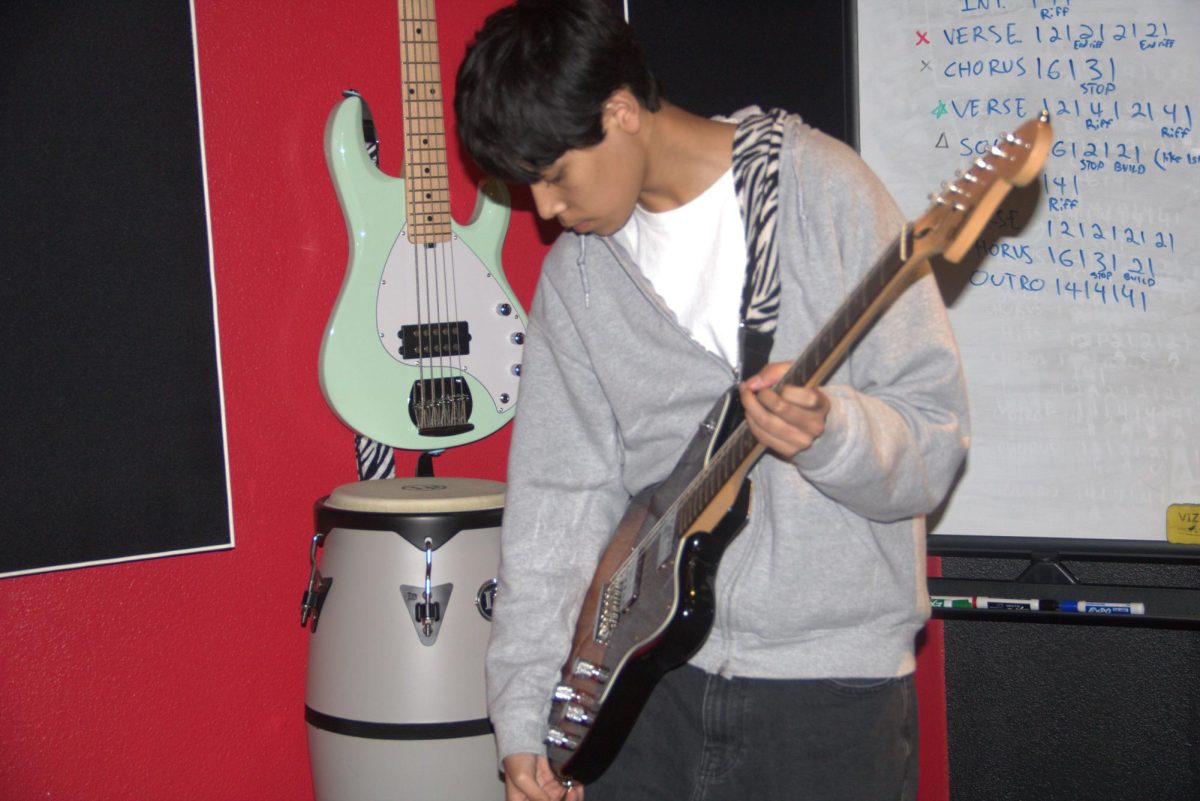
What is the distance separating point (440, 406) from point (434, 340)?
12cm

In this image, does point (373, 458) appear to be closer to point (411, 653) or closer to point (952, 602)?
point (411, 653)

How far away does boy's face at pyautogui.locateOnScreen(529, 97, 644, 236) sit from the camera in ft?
4.14

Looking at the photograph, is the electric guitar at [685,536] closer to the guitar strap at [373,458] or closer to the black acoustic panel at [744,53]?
the guitar strap at [373,458]

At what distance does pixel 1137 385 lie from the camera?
1764 mm

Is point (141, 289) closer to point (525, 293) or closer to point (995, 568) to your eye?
point (525, 293)

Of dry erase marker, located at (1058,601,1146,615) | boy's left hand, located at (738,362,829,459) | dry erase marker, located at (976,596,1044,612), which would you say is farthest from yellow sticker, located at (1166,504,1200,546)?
boy's left hand, located at (738,362,829,459)

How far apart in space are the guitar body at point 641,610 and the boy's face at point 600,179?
27 cm

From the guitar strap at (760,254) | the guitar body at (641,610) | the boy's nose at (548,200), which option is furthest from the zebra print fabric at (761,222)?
the boy's nose at (548,200)

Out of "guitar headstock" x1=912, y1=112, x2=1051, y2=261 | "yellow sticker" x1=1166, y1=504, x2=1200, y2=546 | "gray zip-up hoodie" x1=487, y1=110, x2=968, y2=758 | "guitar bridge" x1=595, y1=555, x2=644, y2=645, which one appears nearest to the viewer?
"guitar headstock" x1=912, y1=112, x2=1051, y2=261

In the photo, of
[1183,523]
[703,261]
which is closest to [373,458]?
[703,261]

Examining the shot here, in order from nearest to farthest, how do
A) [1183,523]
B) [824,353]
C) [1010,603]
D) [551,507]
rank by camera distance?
[824,353] < [551,507] < [1183,523] < [1010,603]

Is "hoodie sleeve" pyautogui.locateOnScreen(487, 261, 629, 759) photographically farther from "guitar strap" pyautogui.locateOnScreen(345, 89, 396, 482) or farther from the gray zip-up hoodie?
"guitar strap" pyautogui.locateOnScreen(345, 89, 396, 482)

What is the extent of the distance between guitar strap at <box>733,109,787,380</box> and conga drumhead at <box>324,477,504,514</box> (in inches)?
29.3

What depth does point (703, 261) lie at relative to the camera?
1.31 m
